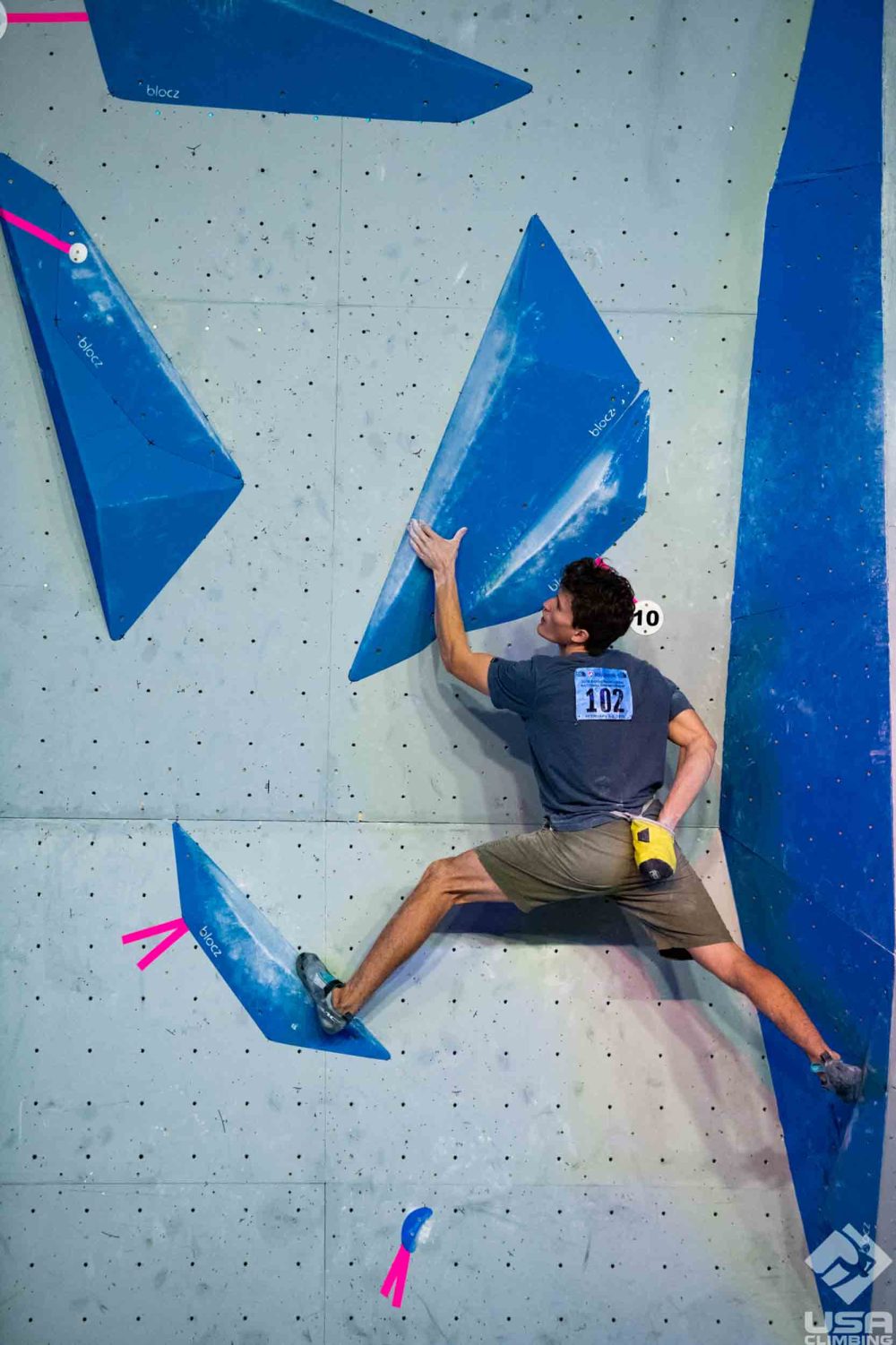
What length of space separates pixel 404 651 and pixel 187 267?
42.9 inches

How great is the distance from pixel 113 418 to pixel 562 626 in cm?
122

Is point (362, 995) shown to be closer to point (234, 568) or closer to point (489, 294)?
point (234, 568)

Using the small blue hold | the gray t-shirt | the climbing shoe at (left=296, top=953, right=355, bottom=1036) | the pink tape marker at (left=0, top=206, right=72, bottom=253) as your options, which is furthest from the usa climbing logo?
the pink tape marker at (left=0, top=206, right=72, bottom=253)

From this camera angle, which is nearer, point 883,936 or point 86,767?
point 883,936

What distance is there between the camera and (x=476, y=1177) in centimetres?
297

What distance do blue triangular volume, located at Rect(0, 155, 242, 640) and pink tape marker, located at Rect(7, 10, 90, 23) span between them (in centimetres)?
36

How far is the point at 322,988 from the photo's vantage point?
2910 millimetres

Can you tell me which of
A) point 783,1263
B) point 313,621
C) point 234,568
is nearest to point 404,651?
point 313,621

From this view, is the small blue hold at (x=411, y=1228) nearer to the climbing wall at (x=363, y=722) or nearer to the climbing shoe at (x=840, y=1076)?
the climbing wall at (x=363, y=722)

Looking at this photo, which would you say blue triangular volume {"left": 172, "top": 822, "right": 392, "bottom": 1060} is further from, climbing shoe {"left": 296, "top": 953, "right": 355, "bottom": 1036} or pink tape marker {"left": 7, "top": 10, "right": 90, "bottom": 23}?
pink tape marker {"left": 7, "top": 10, "right": 90, "bottom": 23}

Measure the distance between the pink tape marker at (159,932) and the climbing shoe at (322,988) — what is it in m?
0.30

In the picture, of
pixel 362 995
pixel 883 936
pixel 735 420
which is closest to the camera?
pixel 883 936

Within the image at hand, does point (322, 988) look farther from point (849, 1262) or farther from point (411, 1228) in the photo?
point (849, 1262)

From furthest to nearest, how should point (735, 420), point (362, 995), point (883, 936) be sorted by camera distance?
1. point (735, 420)
2. point (362, 995)
3. point (883, 936)
